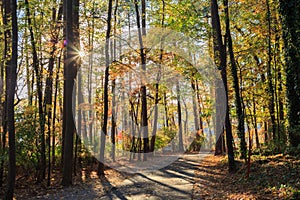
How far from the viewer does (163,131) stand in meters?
28.2

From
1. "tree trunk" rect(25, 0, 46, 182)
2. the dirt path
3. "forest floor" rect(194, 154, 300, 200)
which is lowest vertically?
the dirt path

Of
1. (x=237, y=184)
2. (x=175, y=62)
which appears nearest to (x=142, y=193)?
(x=237, y=184)

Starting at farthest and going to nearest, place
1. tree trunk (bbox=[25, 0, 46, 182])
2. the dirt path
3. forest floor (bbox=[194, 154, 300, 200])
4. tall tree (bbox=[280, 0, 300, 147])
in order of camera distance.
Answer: tree trunk (bbox=[25, 0, 46, 182]) < the dirt path < tall tree (bbox=[280, 0, 300, 147]) < forest floor (bbox=[194, 154, 300, 200])

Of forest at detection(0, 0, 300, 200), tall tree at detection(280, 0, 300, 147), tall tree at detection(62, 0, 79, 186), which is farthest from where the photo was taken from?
tall tree at detection(62, 0, 79, 186)

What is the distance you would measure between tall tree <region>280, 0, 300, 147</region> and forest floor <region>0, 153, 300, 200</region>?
1267 millimetres

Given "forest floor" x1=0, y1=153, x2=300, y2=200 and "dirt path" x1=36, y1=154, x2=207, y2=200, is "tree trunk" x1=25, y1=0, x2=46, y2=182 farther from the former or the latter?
"dirt path" x1=36, y1=154, x2=207, y2=200

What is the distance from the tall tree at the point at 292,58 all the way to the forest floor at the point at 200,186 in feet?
4.16

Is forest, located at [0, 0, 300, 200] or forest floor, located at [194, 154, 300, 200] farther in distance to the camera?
forest, located at [0, 0, 300, 200]

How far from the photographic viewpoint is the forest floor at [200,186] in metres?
6.77

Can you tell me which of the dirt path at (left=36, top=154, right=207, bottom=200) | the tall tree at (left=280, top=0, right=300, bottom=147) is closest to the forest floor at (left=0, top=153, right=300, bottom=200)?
the dirt path at (left=36, top=154, right=207, bottom=200)

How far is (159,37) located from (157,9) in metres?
2.30

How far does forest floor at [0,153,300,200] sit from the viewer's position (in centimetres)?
677

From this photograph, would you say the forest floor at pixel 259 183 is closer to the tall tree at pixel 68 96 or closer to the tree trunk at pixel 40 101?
the tall tree at pixel 68 96

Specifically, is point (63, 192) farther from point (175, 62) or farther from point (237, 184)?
point (175, 62)
